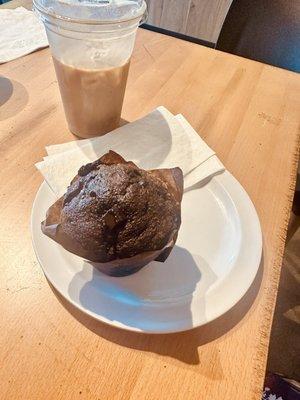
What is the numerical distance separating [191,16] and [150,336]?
2.41 m

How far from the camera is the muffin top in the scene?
0.41 metres

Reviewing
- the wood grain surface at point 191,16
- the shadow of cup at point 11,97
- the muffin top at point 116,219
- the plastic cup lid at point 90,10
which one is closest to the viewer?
the muffin top at point 116,219

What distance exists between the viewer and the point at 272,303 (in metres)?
0.49

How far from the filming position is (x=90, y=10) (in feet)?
1.98

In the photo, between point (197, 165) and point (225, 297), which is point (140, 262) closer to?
point (225, 297)

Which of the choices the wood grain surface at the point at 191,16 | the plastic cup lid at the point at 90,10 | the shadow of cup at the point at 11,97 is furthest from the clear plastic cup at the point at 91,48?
the wood grain surface at the point at 191,16

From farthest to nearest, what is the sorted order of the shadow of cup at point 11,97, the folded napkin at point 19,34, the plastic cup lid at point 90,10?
the folded napkin at point 19,34, the shadow of cup at point 11,97, the plastic cup lid at point 90,10

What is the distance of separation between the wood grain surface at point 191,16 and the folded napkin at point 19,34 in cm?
153

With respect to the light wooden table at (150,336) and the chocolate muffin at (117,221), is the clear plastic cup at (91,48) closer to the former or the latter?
the light wooden table at (150,336)

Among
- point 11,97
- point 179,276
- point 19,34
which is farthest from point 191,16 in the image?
point 179,276

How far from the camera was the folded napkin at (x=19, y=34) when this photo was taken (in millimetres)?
946

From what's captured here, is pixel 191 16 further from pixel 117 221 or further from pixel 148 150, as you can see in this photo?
pixel 117 221

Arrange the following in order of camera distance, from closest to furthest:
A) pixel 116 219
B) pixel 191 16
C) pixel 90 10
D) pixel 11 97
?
pixel 116 219 → pixel 90 10 → pixel 11 97 → pixel 191 16

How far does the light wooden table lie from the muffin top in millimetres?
116
